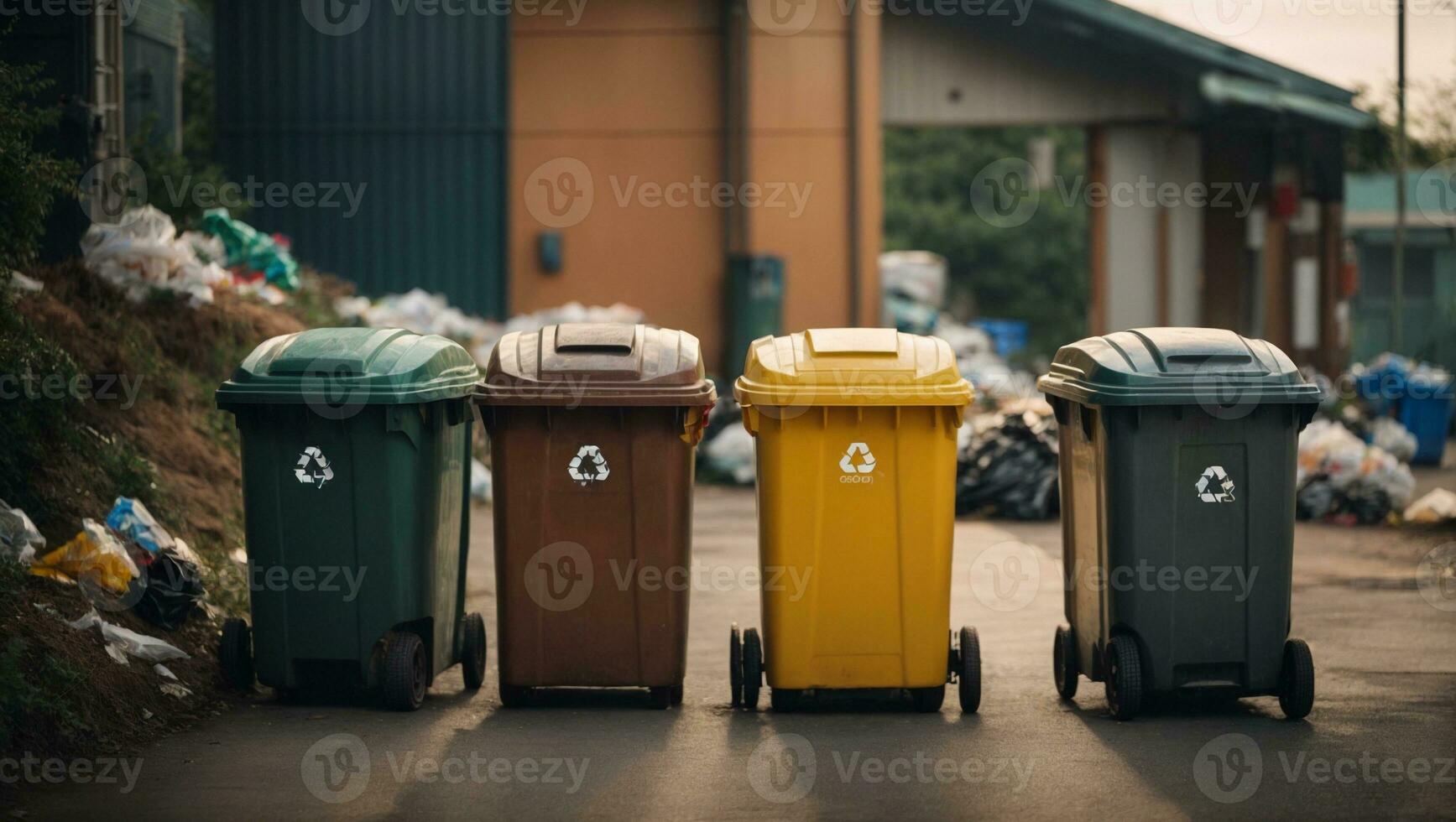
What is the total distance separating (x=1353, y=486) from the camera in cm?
1255

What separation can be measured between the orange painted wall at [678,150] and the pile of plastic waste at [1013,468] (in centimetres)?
414

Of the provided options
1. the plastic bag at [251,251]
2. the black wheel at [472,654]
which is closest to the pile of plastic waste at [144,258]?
the plastic bag at [251,251]

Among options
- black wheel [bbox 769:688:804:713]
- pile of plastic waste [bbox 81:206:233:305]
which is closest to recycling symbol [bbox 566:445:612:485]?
black wheel [bbox 769:688:804:713]

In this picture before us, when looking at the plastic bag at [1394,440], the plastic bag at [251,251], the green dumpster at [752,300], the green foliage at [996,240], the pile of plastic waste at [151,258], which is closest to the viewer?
the pile of plastic waste at [151,258]

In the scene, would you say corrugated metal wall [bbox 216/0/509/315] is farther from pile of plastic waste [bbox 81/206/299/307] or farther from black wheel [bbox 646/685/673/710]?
black wheel [bbox 646/685/673/710]

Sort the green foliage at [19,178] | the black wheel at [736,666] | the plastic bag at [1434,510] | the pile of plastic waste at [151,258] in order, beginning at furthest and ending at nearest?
the plastic bag at [1434,510] < the pile of plastic waste at [151,258] < the green foliage at [19,178] < the black wheel at [736,666]

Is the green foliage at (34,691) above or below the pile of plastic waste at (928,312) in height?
below

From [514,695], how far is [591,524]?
0.75 metres

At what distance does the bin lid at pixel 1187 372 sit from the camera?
20.3ft

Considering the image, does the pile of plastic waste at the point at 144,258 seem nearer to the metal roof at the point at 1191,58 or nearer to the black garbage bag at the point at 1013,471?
the black garbage bag at the point at 1013,471

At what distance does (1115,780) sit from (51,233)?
7.42 m

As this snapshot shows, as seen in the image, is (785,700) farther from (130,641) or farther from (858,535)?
(130,641)

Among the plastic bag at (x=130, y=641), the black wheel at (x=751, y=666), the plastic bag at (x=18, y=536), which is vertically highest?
the plastic bag at (x=18, y=536)

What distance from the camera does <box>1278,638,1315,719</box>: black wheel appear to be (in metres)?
6.23
